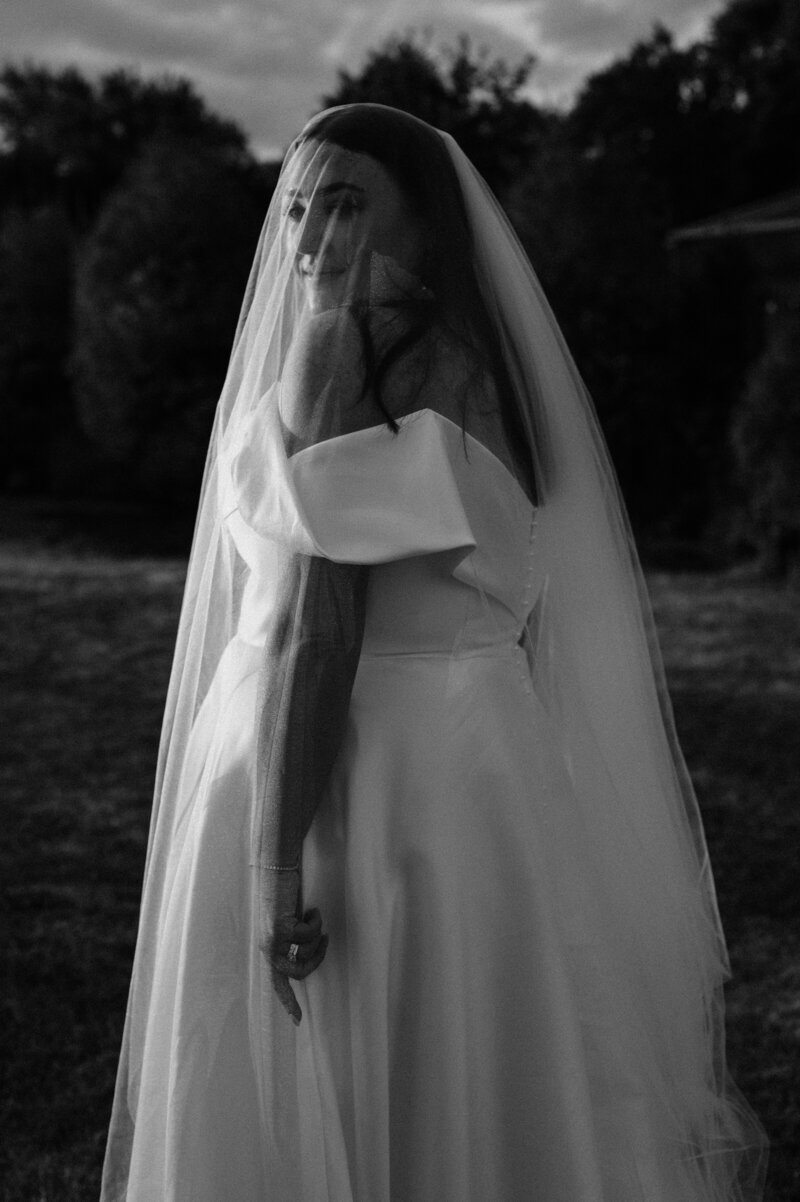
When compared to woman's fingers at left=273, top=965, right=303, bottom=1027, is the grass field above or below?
below

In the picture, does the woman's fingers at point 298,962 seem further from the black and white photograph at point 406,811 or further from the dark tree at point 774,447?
the dark tree at point 774,447

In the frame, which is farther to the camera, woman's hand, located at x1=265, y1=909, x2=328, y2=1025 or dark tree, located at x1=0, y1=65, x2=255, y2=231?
dark tree, located at x1=0, y1=65, x2=255, y2=231

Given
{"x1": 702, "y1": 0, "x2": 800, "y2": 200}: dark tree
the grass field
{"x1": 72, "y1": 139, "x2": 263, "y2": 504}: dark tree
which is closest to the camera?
the grass field

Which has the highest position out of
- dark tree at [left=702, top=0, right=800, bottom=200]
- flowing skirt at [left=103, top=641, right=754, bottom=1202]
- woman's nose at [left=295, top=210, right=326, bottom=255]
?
dark tree at [left=702, top=0, right=800, bottom=200]

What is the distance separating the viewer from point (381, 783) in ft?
6.26

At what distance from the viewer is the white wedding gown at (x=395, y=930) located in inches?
72.1

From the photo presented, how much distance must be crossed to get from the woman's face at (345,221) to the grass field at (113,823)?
1.96m

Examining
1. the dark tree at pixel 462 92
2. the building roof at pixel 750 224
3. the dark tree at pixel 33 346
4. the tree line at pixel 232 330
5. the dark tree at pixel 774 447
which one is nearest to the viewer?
the dark tree at pixel 774 447

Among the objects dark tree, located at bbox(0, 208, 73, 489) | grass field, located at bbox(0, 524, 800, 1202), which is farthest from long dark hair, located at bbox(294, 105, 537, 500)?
dark tree, located at bbox(0, 208, 73, 489)

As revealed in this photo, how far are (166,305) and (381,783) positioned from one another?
11.7 meters

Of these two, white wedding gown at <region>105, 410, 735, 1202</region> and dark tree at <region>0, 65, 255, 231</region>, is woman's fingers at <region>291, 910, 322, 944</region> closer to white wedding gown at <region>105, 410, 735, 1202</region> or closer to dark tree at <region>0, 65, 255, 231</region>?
white wedding gown at <region>105, 410, 735, 1202</region>

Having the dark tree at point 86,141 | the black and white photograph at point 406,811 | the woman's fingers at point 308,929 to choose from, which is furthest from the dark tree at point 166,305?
the woman's fingers at point 308,929

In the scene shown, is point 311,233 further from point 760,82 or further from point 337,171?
point 760,82

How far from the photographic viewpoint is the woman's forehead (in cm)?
185
